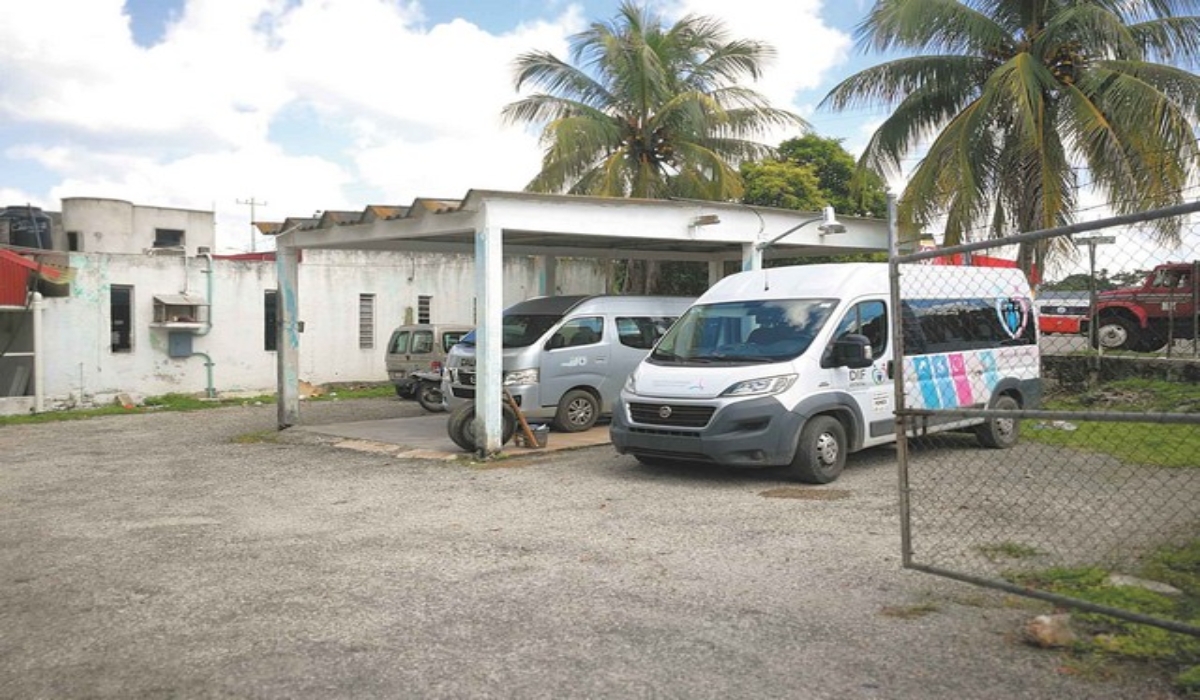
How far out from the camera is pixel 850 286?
32.4ft

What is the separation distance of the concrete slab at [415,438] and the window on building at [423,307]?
8734mm

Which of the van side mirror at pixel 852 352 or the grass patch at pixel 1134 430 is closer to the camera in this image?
the van side mirror at pixel 852 352

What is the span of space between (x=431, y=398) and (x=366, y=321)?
672 cm

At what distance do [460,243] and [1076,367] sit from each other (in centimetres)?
950

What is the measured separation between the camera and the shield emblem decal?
426 inches

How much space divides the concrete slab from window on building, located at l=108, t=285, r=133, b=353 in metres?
7.22

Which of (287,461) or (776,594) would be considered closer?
(776,594)

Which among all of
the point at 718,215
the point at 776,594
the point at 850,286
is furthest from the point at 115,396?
the point at 776,594

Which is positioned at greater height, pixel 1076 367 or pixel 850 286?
pixel 850 286

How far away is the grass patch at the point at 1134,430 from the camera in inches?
407

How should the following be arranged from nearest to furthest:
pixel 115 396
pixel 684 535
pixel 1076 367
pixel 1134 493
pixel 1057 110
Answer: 1. pixel 684 535
2. pixel 1134 493
3. pixel 1076 367
4. pixel 1057 110
5. pixel 115 396

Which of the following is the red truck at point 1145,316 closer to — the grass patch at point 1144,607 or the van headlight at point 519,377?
the grass patch at point 1144,607

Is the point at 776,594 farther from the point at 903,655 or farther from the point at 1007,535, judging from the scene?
the point at 1007,535

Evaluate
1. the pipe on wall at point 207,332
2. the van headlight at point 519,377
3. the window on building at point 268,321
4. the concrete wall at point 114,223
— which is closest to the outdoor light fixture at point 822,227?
the van headlight at point 519,377
